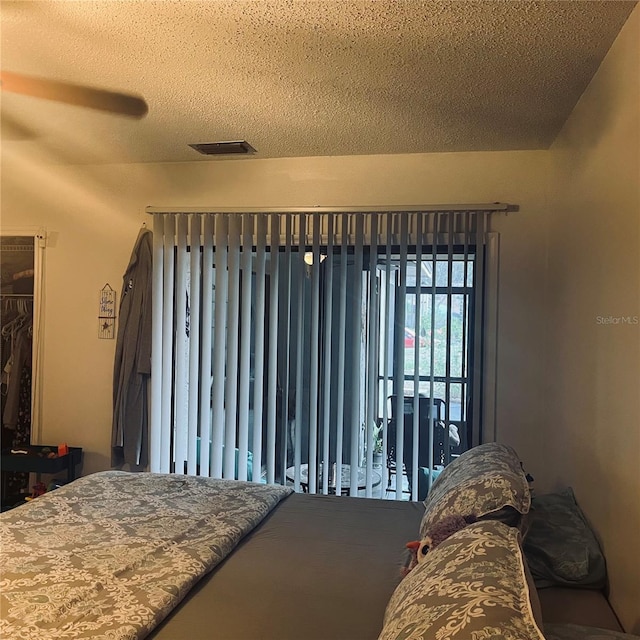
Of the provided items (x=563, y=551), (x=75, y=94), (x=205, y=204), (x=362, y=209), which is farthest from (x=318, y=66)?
(x=563, y=551)

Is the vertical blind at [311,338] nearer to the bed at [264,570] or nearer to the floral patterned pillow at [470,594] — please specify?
the bed at [264,570]

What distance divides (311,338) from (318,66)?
5.07ft

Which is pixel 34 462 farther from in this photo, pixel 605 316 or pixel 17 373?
pixel 605 316

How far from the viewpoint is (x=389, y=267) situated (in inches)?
124

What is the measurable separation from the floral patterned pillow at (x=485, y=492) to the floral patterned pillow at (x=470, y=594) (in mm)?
220

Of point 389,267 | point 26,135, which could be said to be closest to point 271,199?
point 389,267

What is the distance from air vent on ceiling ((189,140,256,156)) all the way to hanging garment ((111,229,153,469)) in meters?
0.67

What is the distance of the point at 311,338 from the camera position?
10.6 ft

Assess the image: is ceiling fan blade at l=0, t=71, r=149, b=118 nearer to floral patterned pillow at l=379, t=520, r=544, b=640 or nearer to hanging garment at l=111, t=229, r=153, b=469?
hanging garment at l=111, t=229, r=153, b=469

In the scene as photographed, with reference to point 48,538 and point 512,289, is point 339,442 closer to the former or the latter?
point 512,289

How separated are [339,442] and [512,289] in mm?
1310

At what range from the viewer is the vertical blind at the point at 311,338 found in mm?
3109

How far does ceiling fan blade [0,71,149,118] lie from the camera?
1.80 m

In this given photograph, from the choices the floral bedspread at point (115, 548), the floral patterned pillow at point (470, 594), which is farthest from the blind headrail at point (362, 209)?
the floral patterned pillow at point (470, 594)
